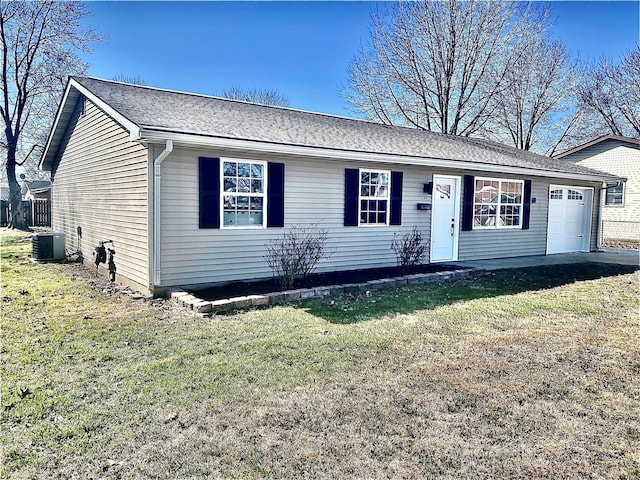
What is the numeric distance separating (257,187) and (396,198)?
10.6 ft

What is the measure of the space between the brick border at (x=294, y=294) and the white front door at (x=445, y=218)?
178 centimetres

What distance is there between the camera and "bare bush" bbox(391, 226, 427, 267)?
28.5 feet

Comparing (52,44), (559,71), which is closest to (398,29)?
(559,71)

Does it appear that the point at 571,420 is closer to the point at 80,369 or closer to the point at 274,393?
the point at 274,393

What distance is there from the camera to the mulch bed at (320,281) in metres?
6.60

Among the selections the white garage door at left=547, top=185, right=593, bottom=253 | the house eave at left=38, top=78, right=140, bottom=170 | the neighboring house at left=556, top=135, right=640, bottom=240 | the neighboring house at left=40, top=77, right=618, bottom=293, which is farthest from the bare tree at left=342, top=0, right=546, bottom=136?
the house eave at left=38, top=78, right=140, bottom=170

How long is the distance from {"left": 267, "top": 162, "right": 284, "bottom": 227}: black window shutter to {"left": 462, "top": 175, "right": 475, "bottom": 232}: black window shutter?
5.00 metres

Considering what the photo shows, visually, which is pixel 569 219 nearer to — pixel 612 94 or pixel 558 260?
pixel 558 260

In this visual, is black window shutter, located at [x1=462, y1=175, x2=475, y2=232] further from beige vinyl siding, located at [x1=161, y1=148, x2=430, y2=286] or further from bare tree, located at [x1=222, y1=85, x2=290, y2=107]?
bare tree, located at [x1=222, y1=85, x2=290, y2=107]

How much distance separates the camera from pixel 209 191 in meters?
6.93

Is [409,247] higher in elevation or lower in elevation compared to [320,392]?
higher

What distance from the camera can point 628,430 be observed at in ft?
9.22

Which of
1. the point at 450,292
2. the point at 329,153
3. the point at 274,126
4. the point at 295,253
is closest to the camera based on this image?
the point at 450,292

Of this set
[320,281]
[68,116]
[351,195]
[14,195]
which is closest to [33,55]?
[14,195]
